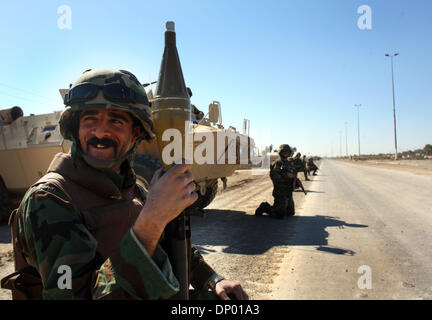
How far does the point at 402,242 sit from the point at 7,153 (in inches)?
314

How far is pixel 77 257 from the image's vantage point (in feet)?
3.26

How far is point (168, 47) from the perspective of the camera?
1.13 m

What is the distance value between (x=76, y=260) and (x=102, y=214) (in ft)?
0.85

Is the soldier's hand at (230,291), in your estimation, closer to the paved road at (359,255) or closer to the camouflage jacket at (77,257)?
the camouflage jacket at (77,257)

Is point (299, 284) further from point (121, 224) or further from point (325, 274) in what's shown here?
point (121, 224)

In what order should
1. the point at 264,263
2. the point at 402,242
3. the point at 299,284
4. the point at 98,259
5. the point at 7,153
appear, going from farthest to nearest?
the point at 7,153 → the point at 402,242 → the point at 264,263 → the point at 299,284 → the point at 98,259

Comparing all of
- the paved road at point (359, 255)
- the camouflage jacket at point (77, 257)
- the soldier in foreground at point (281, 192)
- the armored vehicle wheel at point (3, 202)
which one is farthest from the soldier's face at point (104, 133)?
the armored vehicle wheel at point (3, 202)

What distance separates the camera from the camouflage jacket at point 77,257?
961 mm

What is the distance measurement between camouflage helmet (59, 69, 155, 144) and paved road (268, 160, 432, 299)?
7.96 feet

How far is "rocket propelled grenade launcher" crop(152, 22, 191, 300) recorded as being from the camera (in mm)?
1085

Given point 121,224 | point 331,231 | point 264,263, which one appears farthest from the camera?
point 331,231

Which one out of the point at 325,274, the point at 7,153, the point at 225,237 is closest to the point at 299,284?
the point at 325,274

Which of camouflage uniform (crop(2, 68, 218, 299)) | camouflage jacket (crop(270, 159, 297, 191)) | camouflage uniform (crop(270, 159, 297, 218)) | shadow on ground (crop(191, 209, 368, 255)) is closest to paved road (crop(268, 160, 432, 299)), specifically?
shadow on ground (crop(191, 209, 368, 255))

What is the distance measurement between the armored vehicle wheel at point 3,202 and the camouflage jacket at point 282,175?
6.00m
